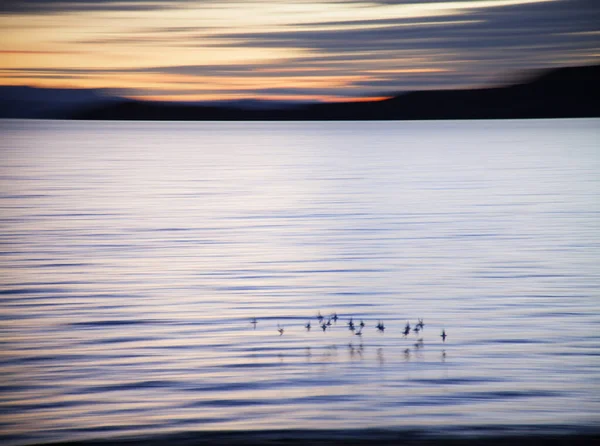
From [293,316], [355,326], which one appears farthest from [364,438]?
[293,316]

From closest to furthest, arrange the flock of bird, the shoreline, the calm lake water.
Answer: the shoreline, the calm lake water, the flock of bird

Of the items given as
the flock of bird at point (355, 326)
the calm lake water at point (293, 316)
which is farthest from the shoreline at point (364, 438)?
the flock of bird at point (355, 326)

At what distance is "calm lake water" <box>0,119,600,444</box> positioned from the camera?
27.1 feet

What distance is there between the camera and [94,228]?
2316 centimetres

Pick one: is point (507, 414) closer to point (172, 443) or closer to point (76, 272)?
point (172, 443)

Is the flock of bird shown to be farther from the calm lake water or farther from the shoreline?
the shoreline

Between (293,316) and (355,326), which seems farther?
(293,316)

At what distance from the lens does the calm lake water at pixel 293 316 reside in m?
8.25

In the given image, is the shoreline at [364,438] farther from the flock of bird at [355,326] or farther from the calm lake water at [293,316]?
the flock of bird at [355,326]

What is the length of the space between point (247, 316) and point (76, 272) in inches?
193

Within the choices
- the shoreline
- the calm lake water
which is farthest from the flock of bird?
the shoreline

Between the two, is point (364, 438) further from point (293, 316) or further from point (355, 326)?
point (293, 316)

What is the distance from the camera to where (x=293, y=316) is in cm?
1262

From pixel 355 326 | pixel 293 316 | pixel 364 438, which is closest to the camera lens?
pixel 364 438
